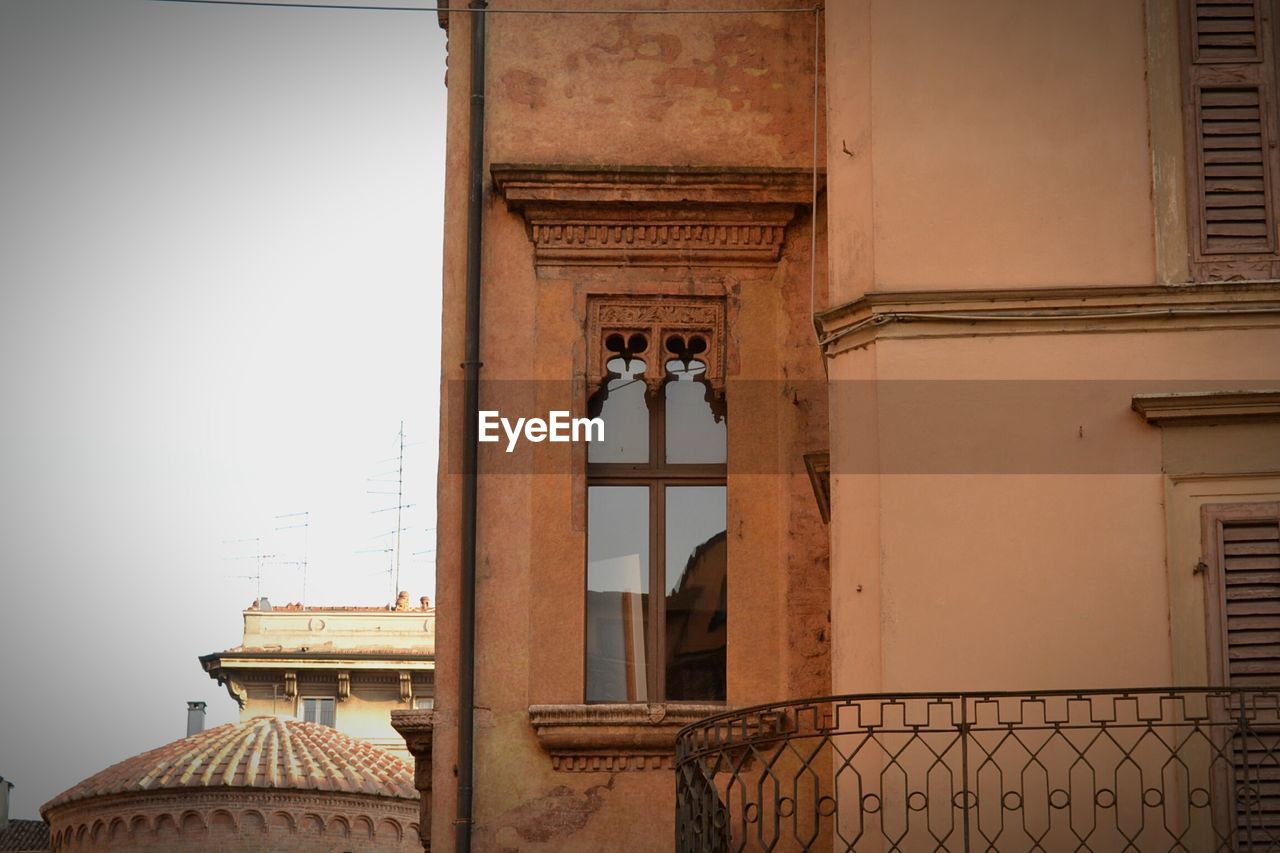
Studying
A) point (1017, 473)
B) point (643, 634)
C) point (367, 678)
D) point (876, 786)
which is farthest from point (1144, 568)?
point (367, 678)

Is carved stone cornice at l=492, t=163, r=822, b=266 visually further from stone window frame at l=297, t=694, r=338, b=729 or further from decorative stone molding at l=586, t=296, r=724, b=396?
stone window frame at l=297, t=694, r=338, b=729

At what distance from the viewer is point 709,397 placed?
48.8 ft

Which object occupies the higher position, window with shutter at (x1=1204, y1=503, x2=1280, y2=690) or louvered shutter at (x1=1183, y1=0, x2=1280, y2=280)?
louvered shutter at (x1=1183, y1=0, x2=1280, y2=280)

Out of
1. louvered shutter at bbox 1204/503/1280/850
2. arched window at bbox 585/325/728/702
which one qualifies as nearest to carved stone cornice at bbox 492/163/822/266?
arched window at bbox 585/325/728/702

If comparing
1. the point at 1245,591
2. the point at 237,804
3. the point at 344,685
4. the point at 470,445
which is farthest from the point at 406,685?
the point at 1245,591

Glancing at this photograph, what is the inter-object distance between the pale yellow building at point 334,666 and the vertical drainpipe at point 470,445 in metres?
41.0

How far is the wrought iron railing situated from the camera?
36.3 ft

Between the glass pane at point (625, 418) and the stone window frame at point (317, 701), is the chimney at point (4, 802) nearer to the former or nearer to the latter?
the stone window frame at point (317, 701)

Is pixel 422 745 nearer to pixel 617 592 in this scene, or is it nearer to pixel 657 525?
pixel 617 592

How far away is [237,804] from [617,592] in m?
25.1

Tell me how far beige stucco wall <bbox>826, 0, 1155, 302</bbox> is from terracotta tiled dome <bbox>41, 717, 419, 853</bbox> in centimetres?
2774

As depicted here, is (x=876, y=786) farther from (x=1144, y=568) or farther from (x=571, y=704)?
(x=571, y=704)

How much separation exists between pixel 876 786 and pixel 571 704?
10.5 feet

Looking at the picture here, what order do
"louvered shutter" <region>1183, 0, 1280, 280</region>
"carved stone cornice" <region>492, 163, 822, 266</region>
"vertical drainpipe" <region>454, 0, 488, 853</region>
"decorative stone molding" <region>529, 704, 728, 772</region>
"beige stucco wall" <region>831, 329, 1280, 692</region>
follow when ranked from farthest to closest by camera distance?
"carved stone cornice" <region>492, 163, 822, 266</region>
"decorative stone molding" <region>529, 704, 728, 772</region>
"vertical drainpipe" <region>454, 0, 488, 853</region>
"louvered shutter" <region>1183, 0, 1280, 280</region>
"beige stucco wall" <region>831, 329, 1280, 692</region>
